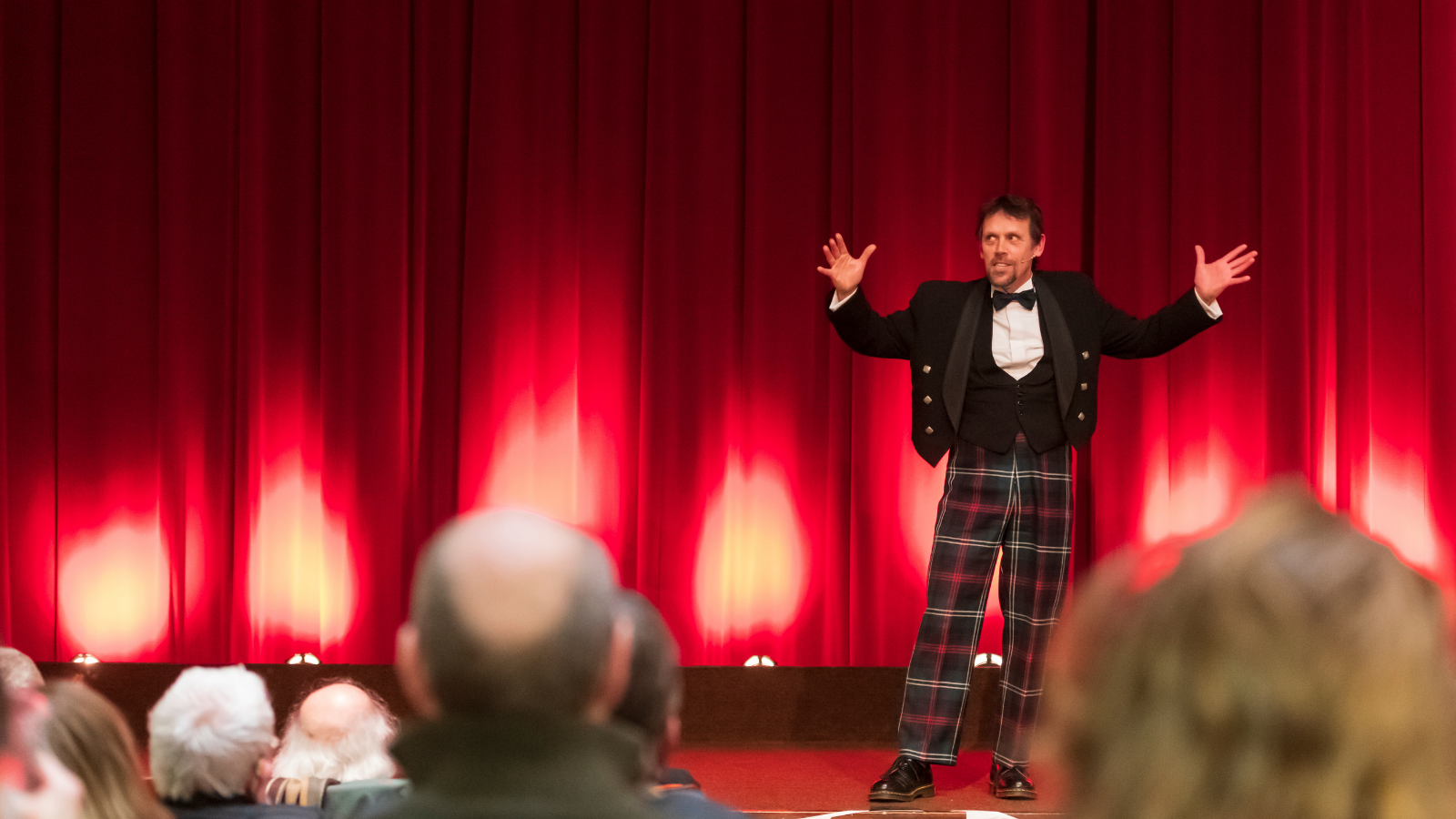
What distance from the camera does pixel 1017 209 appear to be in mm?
3229

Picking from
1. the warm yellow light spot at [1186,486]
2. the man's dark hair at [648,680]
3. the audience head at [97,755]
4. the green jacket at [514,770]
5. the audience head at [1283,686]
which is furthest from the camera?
the warm yellow light spot at [1186,486]

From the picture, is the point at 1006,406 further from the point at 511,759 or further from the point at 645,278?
the point at 511,759

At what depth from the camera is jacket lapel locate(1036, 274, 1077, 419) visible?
10.5 ft

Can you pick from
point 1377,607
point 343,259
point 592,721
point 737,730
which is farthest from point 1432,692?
point 343,259

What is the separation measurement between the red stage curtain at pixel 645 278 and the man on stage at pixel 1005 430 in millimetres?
902

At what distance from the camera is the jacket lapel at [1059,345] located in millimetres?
3199

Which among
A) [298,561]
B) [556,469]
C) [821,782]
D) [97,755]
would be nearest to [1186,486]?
[821,782]

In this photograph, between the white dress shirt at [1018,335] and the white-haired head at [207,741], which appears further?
the white dress shirt at [1018,335]

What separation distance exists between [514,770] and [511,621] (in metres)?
0.10

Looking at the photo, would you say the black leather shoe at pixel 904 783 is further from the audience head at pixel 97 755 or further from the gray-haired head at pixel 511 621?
the gray-haired head at pixel 511 621

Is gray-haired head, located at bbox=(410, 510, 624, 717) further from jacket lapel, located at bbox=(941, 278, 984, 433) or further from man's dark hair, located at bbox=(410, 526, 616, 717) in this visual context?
jacket lapel, located at bbox=(941, 278, 984, 433)

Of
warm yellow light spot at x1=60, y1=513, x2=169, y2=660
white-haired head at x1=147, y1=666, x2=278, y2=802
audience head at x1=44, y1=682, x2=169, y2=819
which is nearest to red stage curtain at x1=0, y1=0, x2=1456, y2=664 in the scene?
warm yellow light spot at x1=60, y1=513, x2=169, y2=660

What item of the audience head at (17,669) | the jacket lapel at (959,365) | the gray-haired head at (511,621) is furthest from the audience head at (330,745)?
the jacket lapel at (959,365)

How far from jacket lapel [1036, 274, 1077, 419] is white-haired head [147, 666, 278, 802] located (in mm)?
2001
